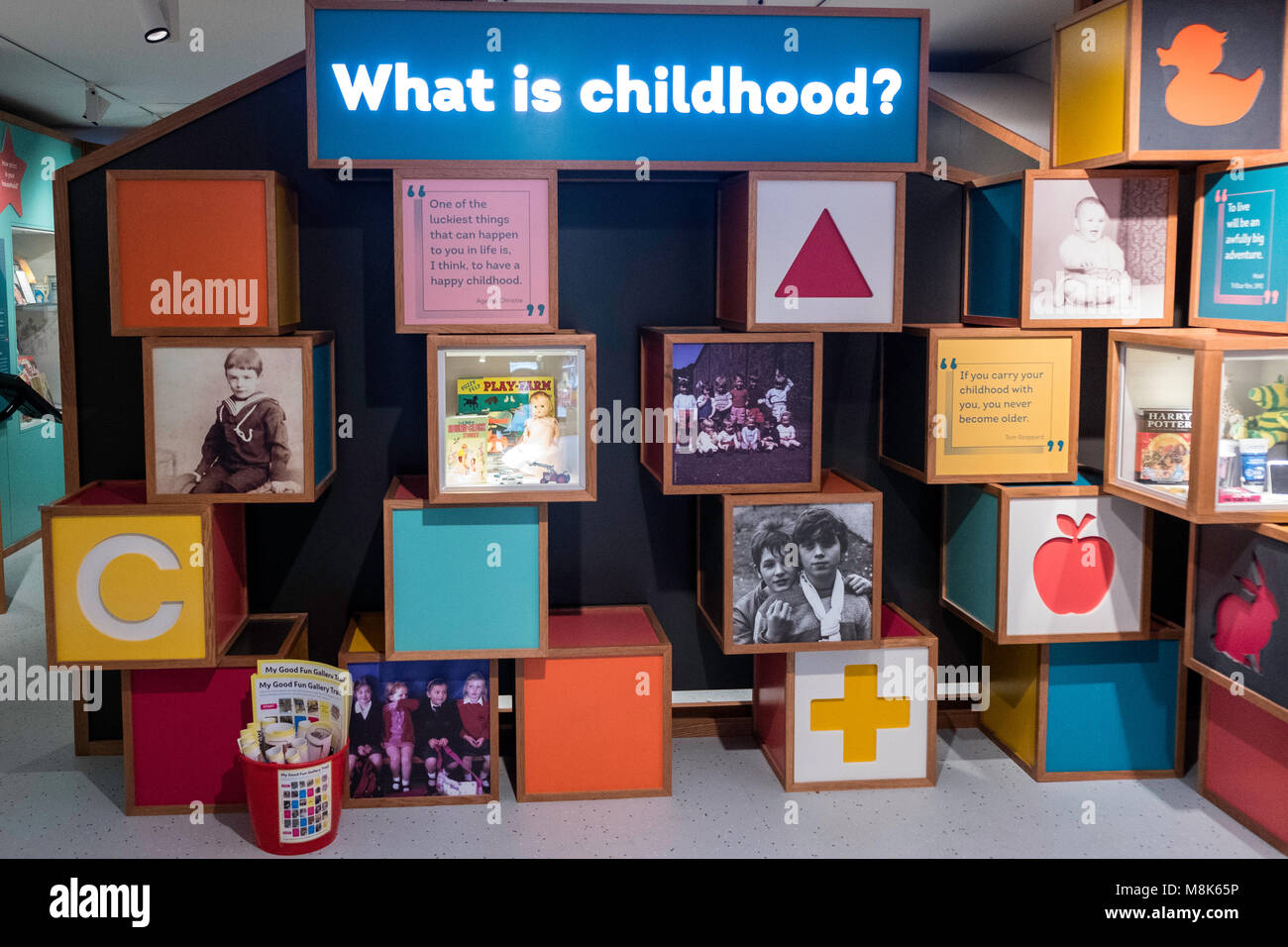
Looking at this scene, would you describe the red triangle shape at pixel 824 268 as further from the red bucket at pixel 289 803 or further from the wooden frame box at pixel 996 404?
the red bucket at pixel 289 803

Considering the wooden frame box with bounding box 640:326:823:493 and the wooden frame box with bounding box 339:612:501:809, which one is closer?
the wooden frame box with bounding box 640:326:823:493

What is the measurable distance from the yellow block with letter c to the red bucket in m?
0.44

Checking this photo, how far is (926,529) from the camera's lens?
4020 millimetres

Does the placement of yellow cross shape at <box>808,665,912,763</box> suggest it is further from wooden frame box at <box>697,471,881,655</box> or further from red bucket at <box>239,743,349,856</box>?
red bucket at <box>239,743,349,856</box>

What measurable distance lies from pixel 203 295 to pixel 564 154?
109 centimetres

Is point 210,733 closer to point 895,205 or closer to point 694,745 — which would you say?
point 694,745

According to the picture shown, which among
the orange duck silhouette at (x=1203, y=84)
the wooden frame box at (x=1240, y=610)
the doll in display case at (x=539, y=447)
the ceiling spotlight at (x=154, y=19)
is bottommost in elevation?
the wooden frame box at (x=1240, y=610)

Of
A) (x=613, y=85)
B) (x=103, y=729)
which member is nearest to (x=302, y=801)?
(x=103, y=729)

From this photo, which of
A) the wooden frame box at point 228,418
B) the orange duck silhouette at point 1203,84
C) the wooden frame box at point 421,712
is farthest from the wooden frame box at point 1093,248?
the wooden frame box at point 228,418

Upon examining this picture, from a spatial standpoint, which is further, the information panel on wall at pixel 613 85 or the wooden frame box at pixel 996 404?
the wooden frame box at pixel 996 404

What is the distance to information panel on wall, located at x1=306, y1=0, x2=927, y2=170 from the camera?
328 centimetres

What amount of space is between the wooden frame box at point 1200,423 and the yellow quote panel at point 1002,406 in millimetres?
148

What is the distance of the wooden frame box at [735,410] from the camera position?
3361 millimetres

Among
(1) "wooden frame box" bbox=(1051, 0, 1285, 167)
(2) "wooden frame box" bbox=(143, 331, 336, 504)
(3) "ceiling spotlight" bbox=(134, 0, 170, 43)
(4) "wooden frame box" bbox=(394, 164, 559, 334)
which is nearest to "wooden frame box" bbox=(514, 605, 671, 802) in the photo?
(2) "wooden frame box" bbox=(143, 331, 336, 504)
